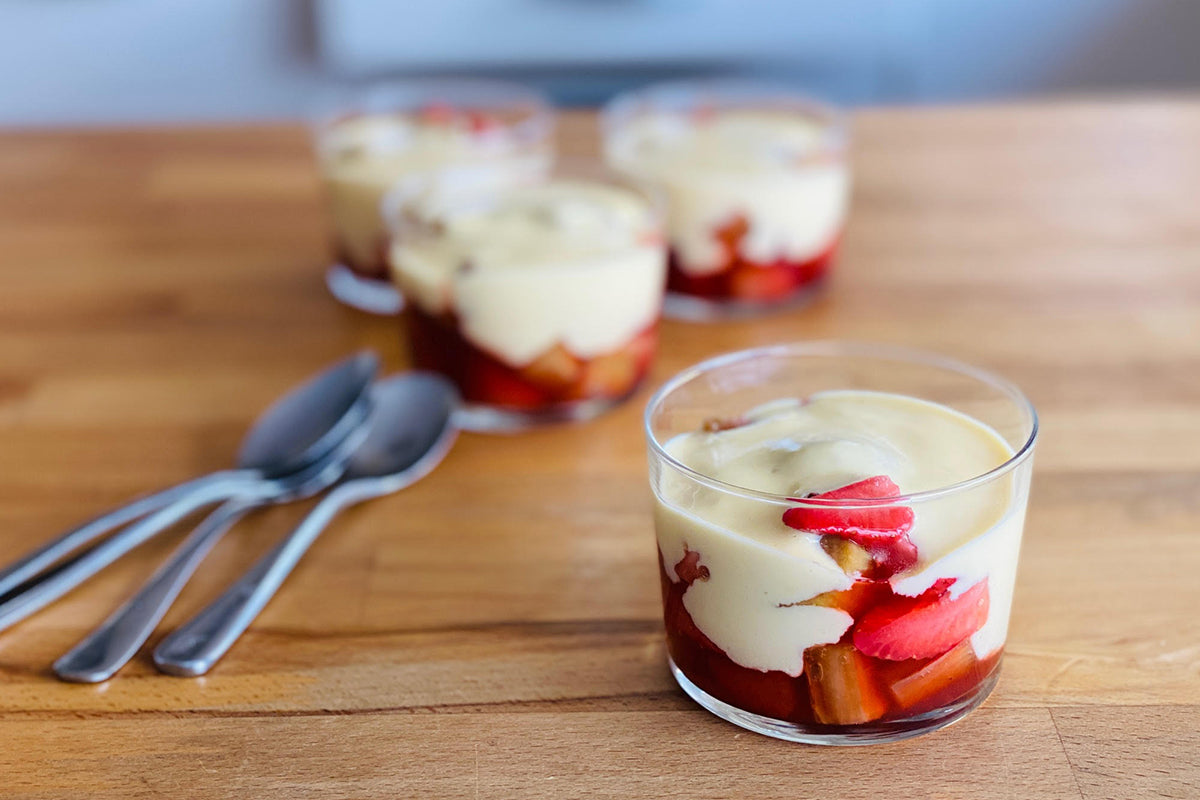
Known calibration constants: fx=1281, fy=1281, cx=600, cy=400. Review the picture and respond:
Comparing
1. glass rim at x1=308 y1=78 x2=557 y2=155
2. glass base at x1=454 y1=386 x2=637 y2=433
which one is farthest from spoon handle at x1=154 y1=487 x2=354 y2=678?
glass rim at x1=308 y1=78 x2=557 y2=155

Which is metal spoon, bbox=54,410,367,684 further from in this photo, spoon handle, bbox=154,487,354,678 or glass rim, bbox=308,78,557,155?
glass rim, bbox=308,78,557,155

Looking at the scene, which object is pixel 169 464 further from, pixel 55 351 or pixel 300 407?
pixel 55 351

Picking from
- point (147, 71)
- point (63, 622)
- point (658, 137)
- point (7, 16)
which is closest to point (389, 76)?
point (147, 71)

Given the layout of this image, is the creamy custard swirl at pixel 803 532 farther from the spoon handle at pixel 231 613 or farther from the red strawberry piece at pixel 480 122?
the red strawberry piece at pixel 480 122

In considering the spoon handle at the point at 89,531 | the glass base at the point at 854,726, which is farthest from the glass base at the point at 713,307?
the glass base at the point at 854,726

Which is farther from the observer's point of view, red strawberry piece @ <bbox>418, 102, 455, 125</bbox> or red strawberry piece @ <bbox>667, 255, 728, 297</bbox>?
red strawberry piece @ <bbox>418, 102, 455, 125</bbox>
